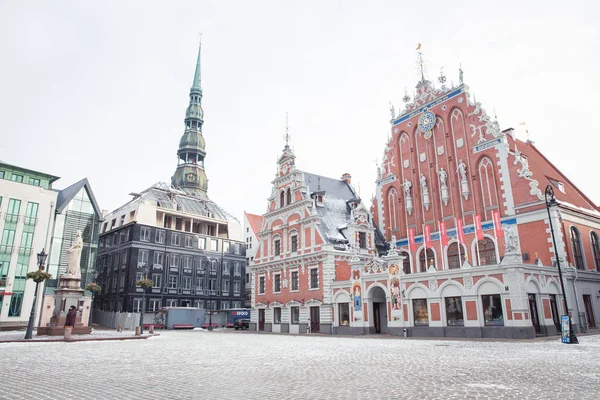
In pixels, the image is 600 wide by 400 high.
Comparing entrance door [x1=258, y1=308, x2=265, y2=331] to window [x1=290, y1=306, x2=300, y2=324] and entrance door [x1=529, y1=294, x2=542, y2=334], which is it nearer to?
window [x1=290, y1=306, x2=300, y2=324]

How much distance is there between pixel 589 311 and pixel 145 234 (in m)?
49.7

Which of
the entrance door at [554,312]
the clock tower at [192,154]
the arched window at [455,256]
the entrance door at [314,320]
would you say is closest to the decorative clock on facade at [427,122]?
the arched window at [455,256]

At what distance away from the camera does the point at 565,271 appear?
99.5 ft

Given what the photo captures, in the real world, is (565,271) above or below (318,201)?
below

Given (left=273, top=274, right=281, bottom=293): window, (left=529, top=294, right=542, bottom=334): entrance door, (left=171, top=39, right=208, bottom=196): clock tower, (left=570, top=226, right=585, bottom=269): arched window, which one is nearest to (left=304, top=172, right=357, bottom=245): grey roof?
(left=273, top=274, right=281, bottom=293): window

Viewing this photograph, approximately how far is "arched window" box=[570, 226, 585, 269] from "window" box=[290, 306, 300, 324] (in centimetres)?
2279

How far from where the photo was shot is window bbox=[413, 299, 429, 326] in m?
29.4

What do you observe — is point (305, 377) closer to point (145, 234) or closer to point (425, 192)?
point (425, 192)

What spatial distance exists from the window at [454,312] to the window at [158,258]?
41532 millimetres

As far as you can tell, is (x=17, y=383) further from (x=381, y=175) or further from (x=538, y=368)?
(x=381, y=175)

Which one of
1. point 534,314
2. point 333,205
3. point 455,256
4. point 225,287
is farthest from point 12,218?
point 534,314

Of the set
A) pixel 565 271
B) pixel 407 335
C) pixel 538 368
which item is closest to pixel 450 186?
pixel 565 271

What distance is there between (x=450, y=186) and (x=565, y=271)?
34.2 ft

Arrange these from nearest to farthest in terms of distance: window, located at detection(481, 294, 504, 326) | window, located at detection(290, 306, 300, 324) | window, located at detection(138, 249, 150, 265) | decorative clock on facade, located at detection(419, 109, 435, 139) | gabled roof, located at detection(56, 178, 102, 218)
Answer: window, located at detection(481, 294, 504, 326) < decorative clock on facade, located at detection(419, 109, 435, 139) < window, located at detection(290, 306, 300, 324) < gabled roof, located at detection(56, 178, 102, 218) < window, located at detection(138, 249, 150, 265)
